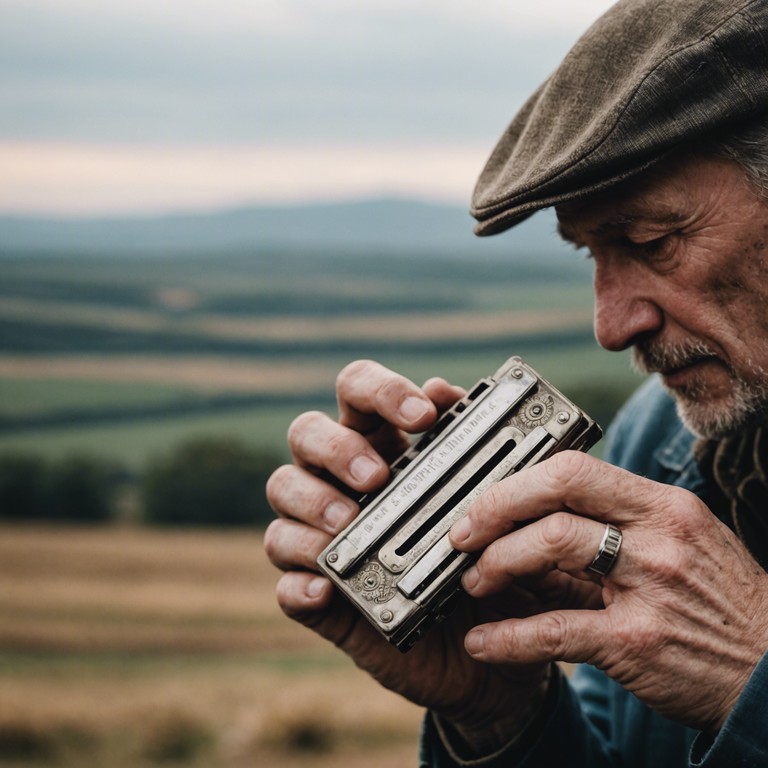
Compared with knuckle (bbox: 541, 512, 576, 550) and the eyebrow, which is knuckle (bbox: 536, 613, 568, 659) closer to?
knuckle (bbox: 541, 512, 576, 550)

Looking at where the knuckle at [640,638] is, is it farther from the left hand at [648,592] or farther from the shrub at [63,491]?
the shrub at [63,491]

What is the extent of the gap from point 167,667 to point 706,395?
30.2 metres

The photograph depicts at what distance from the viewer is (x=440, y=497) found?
9.28 ft

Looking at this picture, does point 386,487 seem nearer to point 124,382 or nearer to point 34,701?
point 34,701

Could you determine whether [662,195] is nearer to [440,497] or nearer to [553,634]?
[440,497]

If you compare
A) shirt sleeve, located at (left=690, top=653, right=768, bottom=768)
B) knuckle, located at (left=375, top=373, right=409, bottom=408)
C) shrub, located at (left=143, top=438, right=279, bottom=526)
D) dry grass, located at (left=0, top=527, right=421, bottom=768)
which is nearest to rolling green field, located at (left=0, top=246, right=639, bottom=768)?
dry grass, located at (left=0, top=527, right=421, bottom=768)

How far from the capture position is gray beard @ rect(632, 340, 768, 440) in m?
3.01

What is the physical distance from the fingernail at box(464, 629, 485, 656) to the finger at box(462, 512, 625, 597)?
13 centimetres

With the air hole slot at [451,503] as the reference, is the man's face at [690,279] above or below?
above

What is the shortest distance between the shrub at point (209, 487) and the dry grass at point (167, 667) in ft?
7.81

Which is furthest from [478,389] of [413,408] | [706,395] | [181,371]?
[181,371]

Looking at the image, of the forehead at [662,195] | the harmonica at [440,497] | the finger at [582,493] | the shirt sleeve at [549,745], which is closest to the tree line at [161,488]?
the shirt sleeve at [549,745]

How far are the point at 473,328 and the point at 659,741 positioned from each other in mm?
89214

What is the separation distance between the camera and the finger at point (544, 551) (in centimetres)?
243
